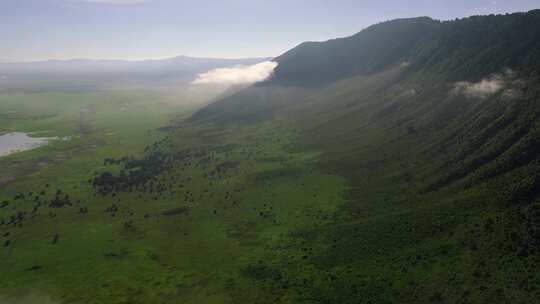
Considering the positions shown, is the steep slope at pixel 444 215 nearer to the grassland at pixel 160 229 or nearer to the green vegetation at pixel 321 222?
the green vegetation at pixel 321 222

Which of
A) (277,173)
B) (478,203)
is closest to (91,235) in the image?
(277,173)

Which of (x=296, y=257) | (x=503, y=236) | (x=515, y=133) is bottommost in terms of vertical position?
(x=296, y=257)

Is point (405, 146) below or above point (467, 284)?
above

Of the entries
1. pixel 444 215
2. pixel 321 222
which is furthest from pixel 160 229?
pixel 444 215

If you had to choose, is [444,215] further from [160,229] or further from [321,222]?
[160,229]

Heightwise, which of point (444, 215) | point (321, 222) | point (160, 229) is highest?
point (444, 215)

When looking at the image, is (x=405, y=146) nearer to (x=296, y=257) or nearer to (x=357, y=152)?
(x=357, y=152)

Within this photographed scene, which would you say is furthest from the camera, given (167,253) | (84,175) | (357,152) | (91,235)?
(84,175)

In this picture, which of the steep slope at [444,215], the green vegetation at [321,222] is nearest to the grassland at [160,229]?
the green vegetation at [321,222]

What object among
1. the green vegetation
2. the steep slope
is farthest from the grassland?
the steep slope

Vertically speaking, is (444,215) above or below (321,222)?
above

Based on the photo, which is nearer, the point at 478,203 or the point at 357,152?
the point at 478,203
